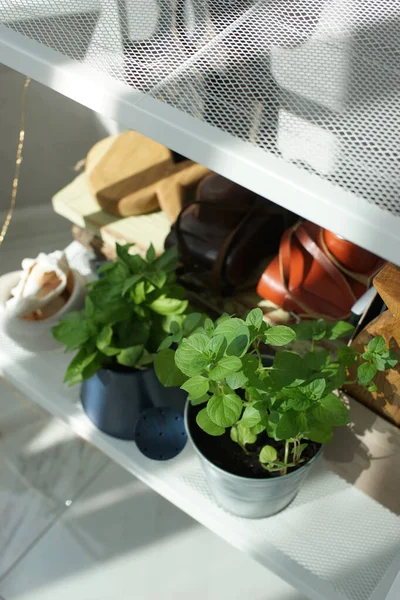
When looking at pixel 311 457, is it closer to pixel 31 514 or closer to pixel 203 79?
pixel 203 79

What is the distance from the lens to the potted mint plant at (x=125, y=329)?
2.21 feet

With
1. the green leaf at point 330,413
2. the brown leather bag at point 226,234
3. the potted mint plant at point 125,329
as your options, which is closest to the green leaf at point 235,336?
the green leaf at point 330,413

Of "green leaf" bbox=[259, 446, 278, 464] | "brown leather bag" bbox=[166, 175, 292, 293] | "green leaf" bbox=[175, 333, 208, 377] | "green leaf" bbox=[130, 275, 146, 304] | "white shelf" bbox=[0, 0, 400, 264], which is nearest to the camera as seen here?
"white shelf" bbox=[0, 0, 400, 264]

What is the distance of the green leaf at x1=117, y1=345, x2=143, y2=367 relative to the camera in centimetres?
67

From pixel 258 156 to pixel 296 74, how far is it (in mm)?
75

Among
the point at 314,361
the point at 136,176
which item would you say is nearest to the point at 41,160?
the point at 136,176

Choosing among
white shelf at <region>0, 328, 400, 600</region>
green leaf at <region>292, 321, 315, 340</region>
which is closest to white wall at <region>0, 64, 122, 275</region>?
white shelf at <region>0, 328, 400, 600</region>

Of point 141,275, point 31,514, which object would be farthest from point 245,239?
point 31,514

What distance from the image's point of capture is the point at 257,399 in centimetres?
51

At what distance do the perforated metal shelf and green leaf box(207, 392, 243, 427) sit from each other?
256mm

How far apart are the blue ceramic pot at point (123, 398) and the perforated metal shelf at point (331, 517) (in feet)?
0.11

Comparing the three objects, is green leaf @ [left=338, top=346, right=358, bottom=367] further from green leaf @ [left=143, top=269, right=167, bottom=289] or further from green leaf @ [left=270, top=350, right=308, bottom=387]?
green leaf @ [left=143, top=269, right=167, bottom=289]

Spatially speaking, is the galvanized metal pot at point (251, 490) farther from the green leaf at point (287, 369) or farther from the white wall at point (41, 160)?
the white wall at point (41, 160)

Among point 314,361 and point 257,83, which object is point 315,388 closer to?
point 314,361
